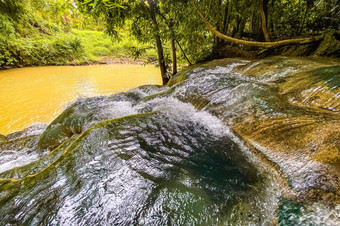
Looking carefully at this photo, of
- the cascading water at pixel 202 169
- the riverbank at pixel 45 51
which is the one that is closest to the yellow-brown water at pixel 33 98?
the cascading water at pixel 202 169

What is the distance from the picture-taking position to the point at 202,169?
1429 mm

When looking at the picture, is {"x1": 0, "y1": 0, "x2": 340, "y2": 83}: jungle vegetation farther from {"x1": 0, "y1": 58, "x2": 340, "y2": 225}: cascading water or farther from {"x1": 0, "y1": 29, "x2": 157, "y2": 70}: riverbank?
{"x1": 0, "y1": 58, "x2": 340, "y2": 225}: cascading water

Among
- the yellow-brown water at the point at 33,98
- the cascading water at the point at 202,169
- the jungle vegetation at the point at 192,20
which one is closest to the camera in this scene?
the cascading water at the point at 202,169

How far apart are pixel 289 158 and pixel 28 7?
35.1 ft

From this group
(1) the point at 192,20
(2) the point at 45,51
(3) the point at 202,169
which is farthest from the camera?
(2) the point at 45,51

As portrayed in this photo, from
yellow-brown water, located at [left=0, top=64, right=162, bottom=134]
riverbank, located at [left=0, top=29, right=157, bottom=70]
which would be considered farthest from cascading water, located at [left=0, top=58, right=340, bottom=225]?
riverbank, located at [left=0, top=29, right=157, bottom=70]

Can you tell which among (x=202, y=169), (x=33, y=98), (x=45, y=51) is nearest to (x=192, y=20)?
(x=202, y=169)

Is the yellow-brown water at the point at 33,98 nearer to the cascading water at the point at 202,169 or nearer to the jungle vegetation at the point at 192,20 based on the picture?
the cascading water at the point at 202,169

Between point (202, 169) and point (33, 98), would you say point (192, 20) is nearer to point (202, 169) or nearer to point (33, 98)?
point (202, 169)

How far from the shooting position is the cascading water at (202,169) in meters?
1.03

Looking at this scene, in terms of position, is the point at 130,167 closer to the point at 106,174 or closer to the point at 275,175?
the point at 106,174

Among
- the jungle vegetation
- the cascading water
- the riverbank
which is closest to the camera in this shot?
the cascading water

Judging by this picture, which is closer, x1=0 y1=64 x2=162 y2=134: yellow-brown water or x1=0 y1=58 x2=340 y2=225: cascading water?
x1=0 y1=58 x2=340 y2=225: cascading water

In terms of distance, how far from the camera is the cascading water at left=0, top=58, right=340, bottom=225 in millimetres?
1032
